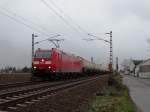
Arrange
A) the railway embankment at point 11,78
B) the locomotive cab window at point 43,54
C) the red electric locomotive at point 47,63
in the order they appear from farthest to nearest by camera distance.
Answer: the locomotive cab window at point 43,54
the red electric locomotive at point 47,63
the railway embankment at point 11,78

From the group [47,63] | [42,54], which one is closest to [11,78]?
[42,54]

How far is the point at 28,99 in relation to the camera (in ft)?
60.2

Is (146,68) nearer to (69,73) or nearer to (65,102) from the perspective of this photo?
(69,73)

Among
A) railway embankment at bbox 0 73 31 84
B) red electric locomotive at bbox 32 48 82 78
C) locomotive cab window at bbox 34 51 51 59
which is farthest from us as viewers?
locomotive cab window at bbox 34 51 51 59

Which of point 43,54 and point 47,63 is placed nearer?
point 47,63

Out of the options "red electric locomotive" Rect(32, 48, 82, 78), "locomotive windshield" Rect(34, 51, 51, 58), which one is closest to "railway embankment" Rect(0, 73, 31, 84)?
"red electric locomotive" Rect(32, 48, 82, 78)

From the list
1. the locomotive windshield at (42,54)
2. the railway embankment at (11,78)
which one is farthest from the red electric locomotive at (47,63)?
the railway embankment at (11,78)

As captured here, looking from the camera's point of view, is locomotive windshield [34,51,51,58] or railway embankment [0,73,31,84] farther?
locomotive windshield [34,51,51,58]

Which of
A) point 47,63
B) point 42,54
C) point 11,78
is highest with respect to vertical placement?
point 42,54

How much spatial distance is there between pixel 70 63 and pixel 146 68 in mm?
66218

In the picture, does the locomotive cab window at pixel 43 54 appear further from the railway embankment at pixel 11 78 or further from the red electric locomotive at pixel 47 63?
the railway embankment at pixel 11 78

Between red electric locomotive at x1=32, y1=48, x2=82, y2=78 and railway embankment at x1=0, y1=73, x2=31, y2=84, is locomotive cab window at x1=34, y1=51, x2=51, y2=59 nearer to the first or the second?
red electric locomotive at x1=32, y1=48, x2=82, y2=78

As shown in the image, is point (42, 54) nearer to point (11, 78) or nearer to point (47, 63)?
point (47, 63)

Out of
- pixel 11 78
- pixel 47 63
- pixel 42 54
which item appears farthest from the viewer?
pixel 11 78
